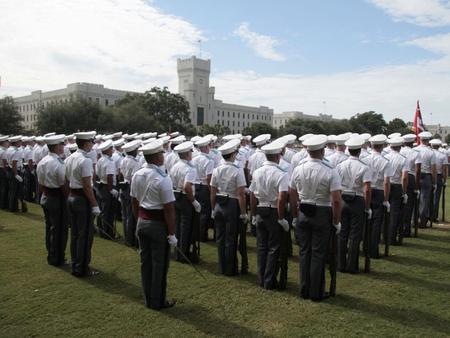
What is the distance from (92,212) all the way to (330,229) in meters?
3.85

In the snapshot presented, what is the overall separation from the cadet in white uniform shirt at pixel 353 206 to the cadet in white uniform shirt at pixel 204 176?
2.97m

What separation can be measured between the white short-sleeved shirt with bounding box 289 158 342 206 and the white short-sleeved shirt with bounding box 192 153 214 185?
3.35m

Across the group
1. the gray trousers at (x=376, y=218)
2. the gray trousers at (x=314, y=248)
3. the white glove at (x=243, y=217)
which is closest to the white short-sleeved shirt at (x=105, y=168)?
the white glove at (x=243, y=217)

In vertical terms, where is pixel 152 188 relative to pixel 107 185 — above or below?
above

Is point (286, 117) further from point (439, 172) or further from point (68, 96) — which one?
point (439, 172)

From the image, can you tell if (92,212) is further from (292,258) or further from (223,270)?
(292,258)

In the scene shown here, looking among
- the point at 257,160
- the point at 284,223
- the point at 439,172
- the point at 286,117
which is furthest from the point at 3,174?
the point at 286,117

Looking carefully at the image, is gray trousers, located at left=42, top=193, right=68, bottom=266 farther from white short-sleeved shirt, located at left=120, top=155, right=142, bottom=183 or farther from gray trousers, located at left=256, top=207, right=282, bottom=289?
gray trousers, located at left=256, top=207, right=282, bottom=289

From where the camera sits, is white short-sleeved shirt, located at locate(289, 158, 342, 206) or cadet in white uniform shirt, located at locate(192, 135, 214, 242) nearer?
white short-sleeved shirt, located at locate(289, 158, 342, 206)

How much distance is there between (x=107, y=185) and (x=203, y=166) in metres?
2.40

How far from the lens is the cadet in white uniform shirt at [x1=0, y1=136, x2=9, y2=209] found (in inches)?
526

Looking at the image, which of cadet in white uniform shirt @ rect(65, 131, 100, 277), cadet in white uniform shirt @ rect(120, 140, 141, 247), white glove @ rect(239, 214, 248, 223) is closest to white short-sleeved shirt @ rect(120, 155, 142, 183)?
cadet in white uniform shirt @ rect(120, 140, 141, 247)

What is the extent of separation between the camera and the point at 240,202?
713cm

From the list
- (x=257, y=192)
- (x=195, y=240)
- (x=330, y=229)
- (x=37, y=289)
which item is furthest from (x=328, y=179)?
(x=37, y=289)
